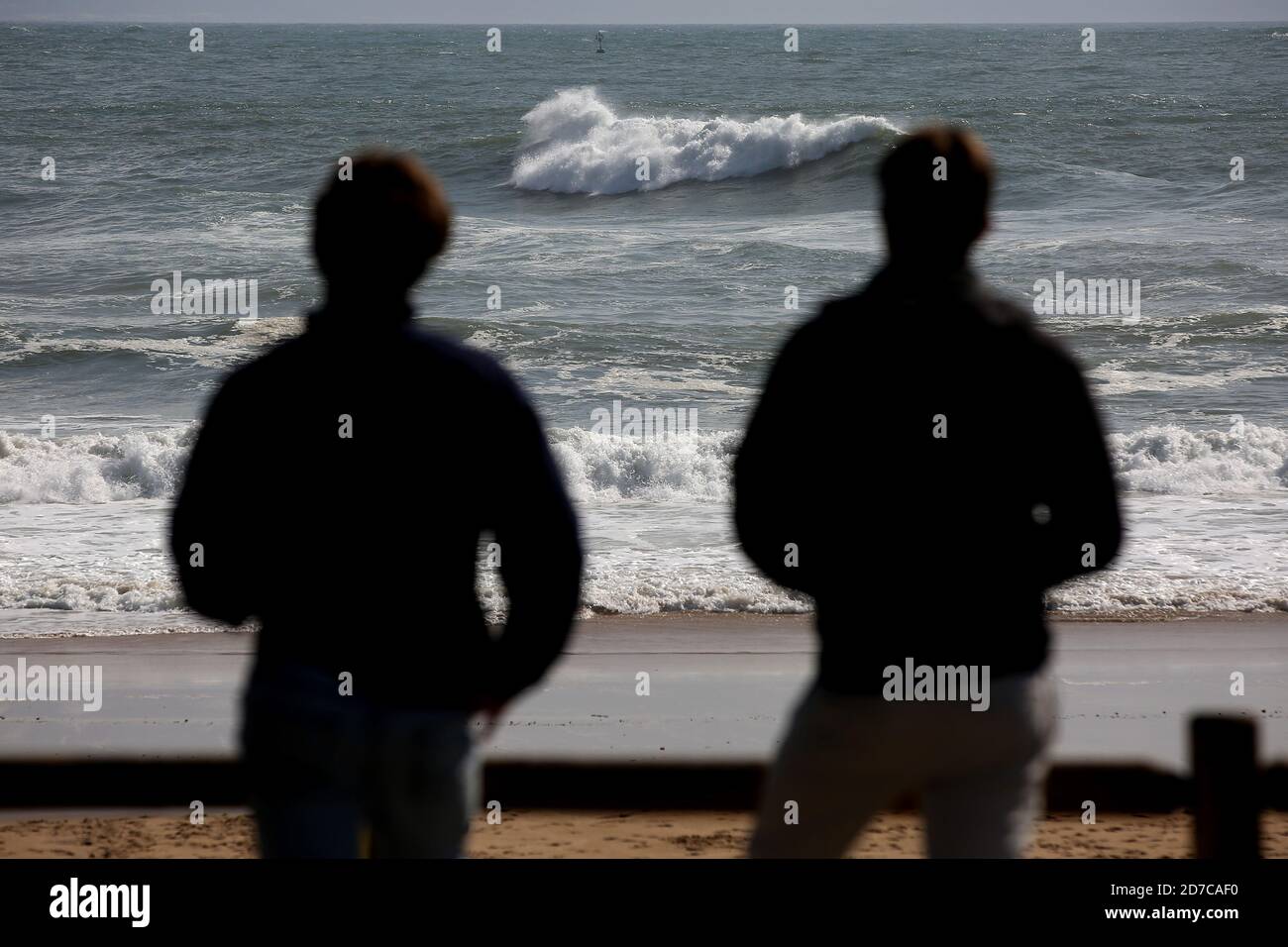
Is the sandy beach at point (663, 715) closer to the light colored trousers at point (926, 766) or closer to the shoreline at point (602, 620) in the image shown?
the shoreline at point (602, 620)

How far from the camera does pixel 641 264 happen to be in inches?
832

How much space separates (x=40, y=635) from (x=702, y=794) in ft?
14.2

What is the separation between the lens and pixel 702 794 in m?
3.96

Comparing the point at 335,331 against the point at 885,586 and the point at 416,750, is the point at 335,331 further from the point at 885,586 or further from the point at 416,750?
the point at 885,586

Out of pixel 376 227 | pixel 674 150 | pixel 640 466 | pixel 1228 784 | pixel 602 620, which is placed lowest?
pixel 602 620

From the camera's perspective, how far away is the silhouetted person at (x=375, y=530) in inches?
61.6

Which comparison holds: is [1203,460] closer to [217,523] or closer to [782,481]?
[782,481]

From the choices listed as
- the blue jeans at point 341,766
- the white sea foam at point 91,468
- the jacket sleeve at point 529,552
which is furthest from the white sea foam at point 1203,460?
the blue jeans at point 341,766

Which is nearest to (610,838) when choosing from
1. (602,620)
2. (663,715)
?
(663,715)

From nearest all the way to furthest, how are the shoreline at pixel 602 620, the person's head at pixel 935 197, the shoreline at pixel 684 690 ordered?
the person's head at pixel 935 197 < the shoreline at pixel 684 690 < the shoreline at pixel 602 620

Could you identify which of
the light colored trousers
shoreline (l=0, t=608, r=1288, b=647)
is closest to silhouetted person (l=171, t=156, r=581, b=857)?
the light colored trousers

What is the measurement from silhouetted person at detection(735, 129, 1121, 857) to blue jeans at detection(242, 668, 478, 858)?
0.46 meters

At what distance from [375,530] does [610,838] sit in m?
2.51

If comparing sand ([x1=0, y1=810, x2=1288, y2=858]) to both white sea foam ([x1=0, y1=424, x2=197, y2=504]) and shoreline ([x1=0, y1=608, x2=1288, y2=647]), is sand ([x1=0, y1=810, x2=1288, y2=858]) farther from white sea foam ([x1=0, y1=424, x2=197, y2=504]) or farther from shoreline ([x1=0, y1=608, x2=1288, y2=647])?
white sea foam ([x1=0, y1=424, x2=197, y2=504])
